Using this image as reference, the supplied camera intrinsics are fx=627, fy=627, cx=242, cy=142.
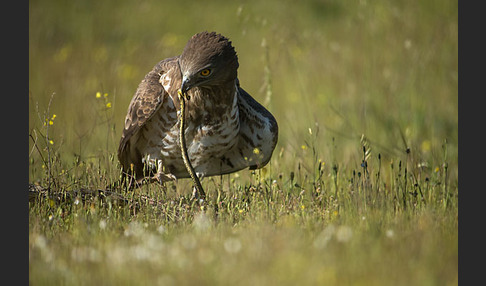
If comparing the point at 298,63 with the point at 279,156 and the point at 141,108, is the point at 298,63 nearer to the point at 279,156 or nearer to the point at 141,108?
the point at 279,156

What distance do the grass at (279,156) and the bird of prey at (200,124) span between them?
23 cm

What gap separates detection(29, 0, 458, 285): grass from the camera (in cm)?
396

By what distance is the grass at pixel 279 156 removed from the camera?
3961mm

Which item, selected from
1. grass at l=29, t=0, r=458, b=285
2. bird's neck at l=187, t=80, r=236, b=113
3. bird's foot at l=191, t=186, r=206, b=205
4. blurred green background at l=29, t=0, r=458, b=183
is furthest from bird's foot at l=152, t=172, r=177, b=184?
blurred green background at l=29, t=0, r=458, b=183

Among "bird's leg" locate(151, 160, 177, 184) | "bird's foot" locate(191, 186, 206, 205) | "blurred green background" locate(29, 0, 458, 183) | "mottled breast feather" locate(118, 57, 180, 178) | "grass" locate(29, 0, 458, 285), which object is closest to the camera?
"grass" locate(29, 0, 458, 285)

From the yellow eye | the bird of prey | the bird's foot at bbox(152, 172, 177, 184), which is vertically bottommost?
the bird's foot at bbox(152, 172, 177, 184)

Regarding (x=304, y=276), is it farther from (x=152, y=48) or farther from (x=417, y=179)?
(x=152, y=48)

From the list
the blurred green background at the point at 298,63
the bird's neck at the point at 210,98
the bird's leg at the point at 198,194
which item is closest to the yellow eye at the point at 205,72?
the bird's neck at the point at 210,98

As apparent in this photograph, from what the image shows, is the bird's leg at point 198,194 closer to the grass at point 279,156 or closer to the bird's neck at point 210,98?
the grass at point 279,156

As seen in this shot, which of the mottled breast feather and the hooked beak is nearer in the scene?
the hooked beak

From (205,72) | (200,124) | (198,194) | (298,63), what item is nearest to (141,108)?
(200,124)

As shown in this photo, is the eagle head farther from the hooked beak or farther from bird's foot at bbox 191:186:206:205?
bird's foot at bbox 191:186:206:205

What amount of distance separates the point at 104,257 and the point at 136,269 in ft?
1.30

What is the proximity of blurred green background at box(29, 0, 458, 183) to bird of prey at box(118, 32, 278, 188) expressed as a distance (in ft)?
4.75
